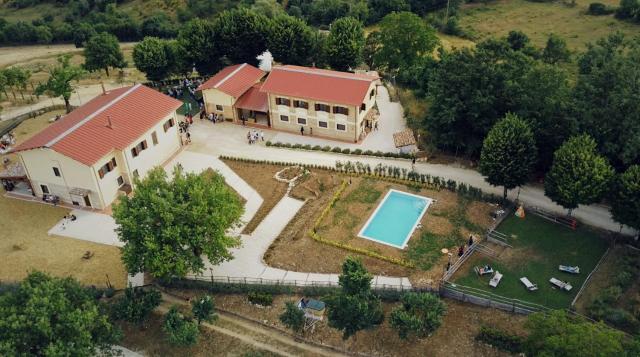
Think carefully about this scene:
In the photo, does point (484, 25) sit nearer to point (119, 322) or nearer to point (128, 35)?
point (128, 35)

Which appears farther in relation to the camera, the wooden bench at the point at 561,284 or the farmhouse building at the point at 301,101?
the farmhouse building at the point at 301,101

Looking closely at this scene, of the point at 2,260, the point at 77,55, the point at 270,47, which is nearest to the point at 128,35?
the point at 77,55

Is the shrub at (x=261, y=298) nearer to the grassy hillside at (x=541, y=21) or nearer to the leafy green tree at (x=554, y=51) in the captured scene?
the leafy green tree at (x=554, y=51)

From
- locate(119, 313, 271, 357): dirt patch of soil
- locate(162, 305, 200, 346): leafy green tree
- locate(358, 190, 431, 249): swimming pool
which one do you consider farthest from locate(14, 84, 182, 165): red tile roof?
locate(358, 190, 431, 249): swimming pool

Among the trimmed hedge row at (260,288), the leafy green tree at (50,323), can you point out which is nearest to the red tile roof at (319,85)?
the trimmed hedge row at (260,288)

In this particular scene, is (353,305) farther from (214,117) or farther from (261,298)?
(214,117)

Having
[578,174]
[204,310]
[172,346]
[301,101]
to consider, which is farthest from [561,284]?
[301,101]
